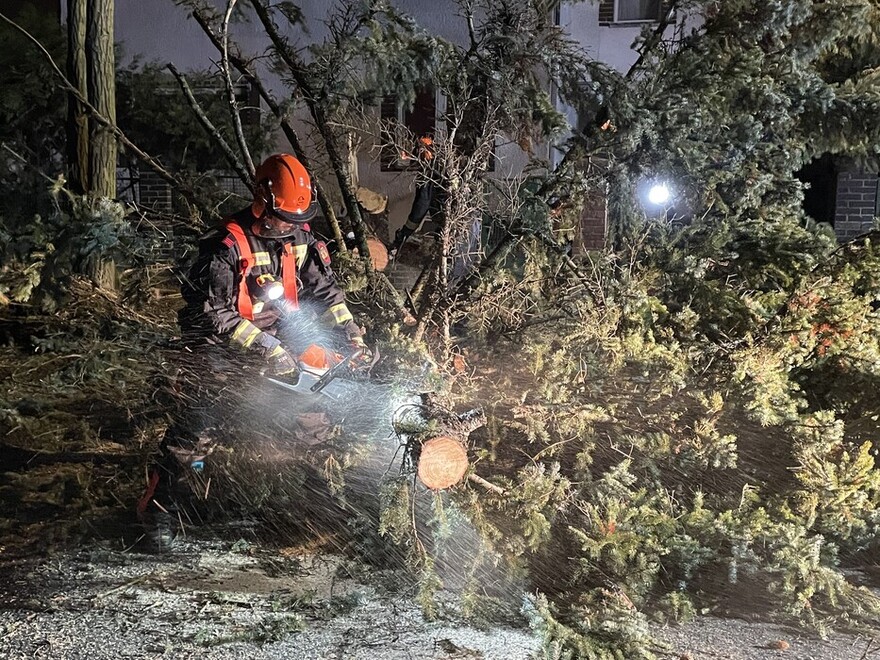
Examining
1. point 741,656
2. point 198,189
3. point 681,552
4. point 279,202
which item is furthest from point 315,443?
point 198,189

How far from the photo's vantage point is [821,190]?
1092 cm

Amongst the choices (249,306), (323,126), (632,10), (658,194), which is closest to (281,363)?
(249,306)

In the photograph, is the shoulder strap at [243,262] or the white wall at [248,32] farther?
the white wall at [248,32]

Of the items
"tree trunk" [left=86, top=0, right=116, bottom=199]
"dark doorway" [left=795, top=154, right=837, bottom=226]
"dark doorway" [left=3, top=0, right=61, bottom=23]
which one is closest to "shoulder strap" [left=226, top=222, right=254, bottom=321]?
"tree trunk" [left=86, top=0, right=116, bottom=199]

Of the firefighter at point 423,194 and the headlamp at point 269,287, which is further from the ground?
the firefighter at point 423,194

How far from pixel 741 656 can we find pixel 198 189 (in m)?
4.34

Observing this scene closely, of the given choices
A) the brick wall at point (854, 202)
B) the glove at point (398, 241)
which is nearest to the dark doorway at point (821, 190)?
the brick wall at point (854, 202)

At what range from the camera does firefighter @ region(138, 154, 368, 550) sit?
344cm

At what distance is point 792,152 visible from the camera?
4.76m

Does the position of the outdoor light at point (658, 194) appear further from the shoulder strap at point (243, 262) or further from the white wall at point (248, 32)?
the white wall at point (248, 32)

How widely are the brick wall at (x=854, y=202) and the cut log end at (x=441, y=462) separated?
8960 millimetres

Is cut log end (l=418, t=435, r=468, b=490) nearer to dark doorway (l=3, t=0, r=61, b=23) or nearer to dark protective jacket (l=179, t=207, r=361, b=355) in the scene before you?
dark protective jacket (l=179, t=207, r=361, b=355)

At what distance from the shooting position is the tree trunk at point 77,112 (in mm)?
6219

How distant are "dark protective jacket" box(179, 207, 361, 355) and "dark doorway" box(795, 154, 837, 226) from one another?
863cm
